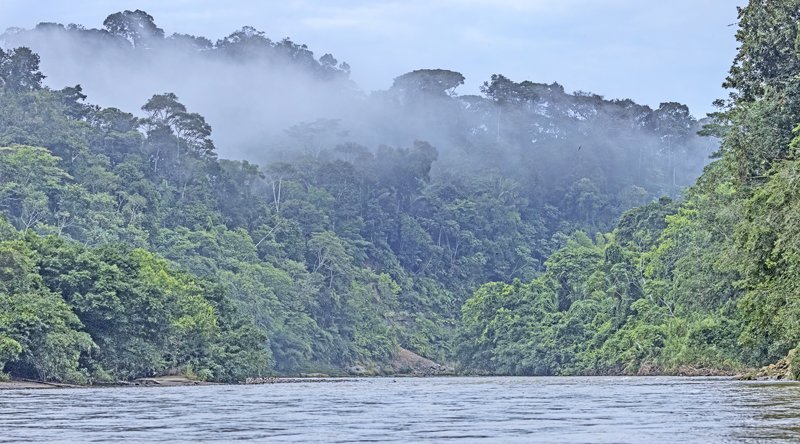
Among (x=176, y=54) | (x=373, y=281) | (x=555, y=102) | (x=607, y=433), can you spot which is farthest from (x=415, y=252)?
(x=607, y=433)

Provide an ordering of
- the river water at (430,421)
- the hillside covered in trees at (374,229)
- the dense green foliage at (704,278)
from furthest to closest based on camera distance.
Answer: the hillside covered in trees at (374,229), the dense green foliage at (704,278), the river water at (430,421)

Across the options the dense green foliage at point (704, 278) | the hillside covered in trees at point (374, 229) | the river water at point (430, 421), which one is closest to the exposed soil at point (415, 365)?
the hillside covered in trees at point (374, 229)

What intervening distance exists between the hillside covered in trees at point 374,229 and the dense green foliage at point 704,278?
0.19 meters

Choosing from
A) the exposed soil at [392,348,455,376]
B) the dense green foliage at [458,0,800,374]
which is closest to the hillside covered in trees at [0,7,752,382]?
Answer: the dense green foliage at [458,0,800,374]

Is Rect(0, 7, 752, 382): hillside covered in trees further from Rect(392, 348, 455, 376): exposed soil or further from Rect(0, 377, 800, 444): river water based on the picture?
Rect(0, 377, 800, 444): river water

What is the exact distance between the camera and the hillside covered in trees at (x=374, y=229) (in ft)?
139

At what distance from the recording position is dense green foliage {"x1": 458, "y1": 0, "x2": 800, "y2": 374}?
→ 2991 centimetres

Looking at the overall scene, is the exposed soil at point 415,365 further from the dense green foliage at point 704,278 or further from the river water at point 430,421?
the river water at point 430,421

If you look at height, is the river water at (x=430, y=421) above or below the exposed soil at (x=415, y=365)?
above

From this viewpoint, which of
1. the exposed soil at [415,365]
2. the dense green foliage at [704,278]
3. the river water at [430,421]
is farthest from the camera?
the exposed soil at [415,365]

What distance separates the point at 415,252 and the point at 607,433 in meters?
103

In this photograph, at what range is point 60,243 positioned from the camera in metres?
44.9

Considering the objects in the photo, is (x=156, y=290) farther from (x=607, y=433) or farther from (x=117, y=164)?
(x=117, y=164)

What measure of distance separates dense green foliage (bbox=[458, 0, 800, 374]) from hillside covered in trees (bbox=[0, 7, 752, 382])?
194mm
